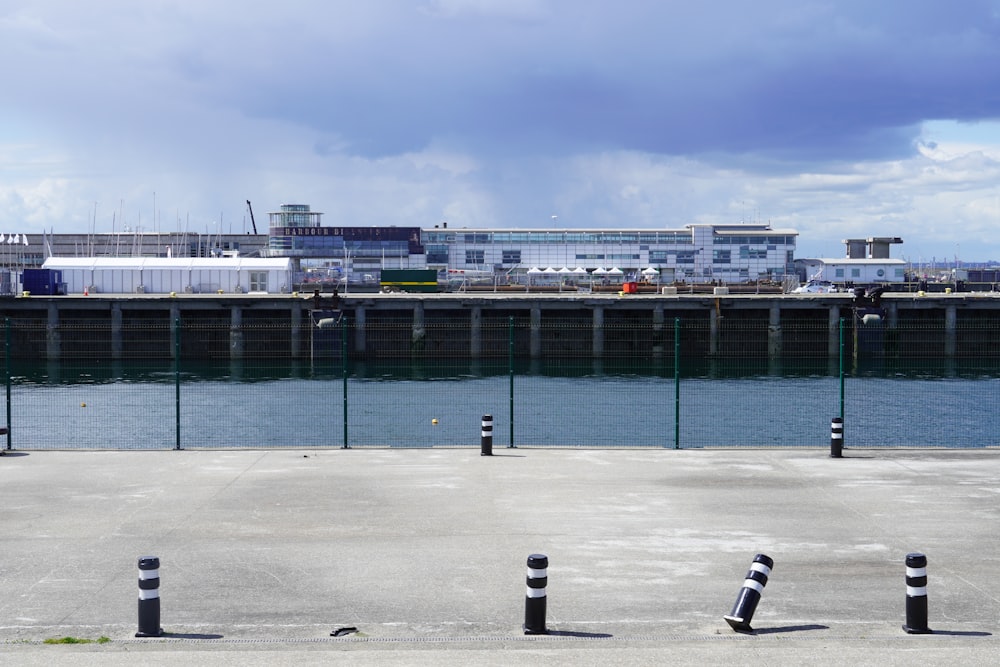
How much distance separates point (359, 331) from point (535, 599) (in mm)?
67748

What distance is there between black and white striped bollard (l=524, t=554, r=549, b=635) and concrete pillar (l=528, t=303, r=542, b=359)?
63.2 metres

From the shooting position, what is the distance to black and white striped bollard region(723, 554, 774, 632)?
11.8 meters

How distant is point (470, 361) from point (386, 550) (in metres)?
A: 59.5

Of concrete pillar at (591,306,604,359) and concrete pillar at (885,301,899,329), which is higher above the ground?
concrete pillar at (885,301,899,329)

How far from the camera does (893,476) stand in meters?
21.2

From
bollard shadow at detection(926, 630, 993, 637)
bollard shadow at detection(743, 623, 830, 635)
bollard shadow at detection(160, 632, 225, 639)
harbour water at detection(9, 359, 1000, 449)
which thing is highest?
bollard shadow at detection(926, 630, 993, 637)

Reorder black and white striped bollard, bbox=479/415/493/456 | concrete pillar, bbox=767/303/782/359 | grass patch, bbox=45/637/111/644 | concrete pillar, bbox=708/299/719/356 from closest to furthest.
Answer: grass patch, bbox=45/637/111/644
black and white striped bollard, bbox=479/415/493/456
concrete pillar, bbox=767/303/782/359
concrete pillar, bbox=708/299/719/356

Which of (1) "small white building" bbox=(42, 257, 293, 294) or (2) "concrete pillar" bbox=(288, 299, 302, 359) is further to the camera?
(1) "small white building" bbox=(42, 257, 293, 294)

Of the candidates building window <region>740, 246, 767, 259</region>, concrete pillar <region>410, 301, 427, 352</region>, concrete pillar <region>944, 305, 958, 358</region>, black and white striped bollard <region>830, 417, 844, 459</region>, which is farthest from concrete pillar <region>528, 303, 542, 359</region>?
building window <region>740, 246, 767, 259</region>

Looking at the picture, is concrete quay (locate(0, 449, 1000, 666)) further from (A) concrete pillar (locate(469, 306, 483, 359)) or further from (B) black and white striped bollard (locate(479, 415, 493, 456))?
(A) concrete pillar (locate(469, 306, 483, 359))

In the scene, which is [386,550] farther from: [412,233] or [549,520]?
[412,233]

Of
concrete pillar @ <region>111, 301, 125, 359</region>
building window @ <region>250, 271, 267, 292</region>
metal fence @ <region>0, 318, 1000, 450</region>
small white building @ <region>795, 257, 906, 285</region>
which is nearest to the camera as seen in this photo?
metal fence @ <region>0, 318, 1000, 450</region>

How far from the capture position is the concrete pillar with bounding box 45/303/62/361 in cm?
7512

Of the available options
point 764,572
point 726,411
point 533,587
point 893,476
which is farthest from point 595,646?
point 726,411
